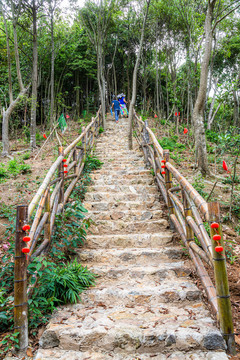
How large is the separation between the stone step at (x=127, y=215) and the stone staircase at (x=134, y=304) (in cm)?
2

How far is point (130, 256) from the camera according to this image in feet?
10.6

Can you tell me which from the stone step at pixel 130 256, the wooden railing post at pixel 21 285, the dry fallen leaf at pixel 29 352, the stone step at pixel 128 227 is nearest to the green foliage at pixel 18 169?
the stone step at pixel 128 227

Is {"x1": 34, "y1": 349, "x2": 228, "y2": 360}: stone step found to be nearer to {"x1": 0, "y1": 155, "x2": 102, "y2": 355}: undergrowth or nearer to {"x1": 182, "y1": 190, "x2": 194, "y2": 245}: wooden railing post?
{"x1": 0, "y1": 155, "x2": 102, "y2": 355}: undergrowth

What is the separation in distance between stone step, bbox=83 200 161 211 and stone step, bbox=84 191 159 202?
0.17 meters

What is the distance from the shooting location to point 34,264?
2.30 metres

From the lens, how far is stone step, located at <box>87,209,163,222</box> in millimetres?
4141

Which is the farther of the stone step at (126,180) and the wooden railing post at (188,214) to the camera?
the stone step at (126,180)

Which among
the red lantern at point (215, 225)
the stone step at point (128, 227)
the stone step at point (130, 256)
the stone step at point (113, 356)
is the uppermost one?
the red lantern at point (215, 225)

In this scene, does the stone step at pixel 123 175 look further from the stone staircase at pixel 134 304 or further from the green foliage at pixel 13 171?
the green foliage at pixel 13 171

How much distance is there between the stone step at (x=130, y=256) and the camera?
10.5 feet

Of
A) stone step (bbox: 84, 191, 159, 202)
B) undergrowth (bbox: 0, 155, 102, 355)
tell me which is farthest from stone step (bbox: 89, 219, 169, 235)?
stone step (bbox: 84, 191, 159, 202)

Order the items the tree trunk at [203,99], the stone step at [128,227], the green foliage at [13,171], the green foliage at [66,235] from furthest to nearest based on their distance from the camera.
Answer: the green foliage at [13,171]
the tree trunk at [203,99]
the stone step at [128,227]
the green foliage at [66,235]

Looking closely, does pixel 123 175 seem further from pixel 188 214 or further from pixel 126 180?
pixel 188 214

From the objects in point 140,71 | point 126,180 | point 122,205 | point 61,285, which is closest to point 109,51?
point 140,71
